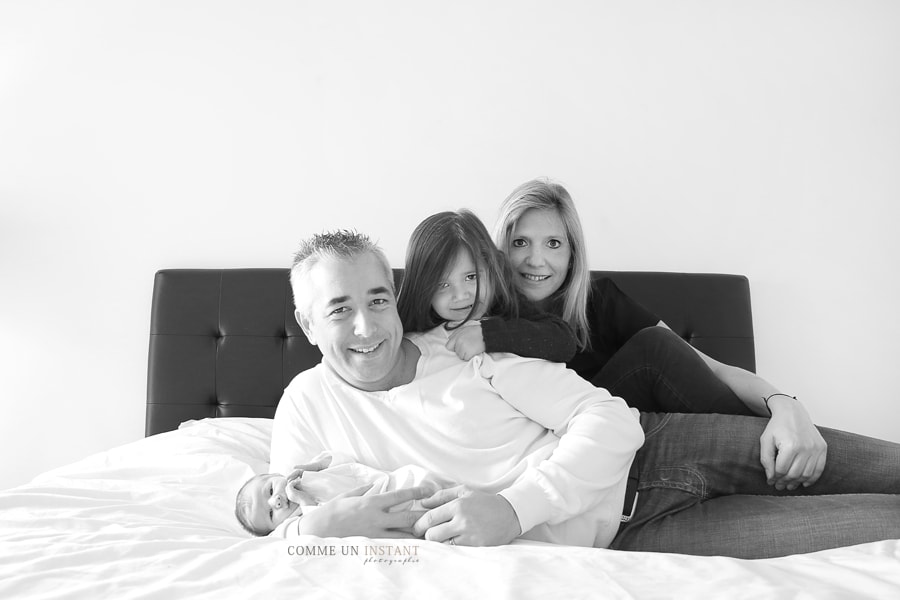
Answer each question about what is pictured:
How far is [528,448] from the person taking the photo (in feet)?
4.65

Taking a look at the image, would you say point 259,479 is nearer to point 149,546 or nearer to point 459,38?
point 149,546

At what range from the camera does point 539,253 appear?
187cm

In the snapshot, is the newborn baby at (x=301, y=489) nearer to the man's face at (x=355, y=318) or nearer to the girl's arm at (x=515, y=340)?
the man's face at (x=355, y=318)

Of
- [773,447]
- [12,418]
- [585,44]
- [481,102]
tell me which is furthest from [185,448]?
[585,44]

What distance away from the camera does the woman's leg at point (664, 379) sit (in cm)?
160

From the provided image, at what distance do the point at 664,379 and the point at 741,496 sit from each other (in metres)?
0.31

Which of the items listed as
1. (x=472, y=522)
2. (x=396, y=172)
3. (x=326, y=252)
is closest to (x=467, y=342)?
(x=326, y=252)

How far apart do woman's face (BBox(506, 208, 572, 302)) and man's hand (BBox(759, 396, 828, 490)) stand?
675 millimetres

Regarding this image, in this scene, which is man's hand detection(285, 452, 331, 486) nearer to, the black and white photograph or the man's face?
the man's face

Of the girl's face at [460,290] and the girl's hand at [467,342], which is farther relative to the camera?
the girl's face at [460,290]

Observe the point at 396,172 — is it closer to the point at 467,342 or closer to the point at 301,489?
the point at 467,342

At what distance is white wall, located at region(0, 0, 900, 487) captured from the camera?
2.52m

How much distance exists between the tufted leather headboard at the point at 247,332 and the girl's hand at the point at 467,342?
81cm

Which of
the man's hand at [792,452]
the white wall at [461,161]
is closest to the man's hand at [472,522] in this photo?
the man's hand at [792,452]
